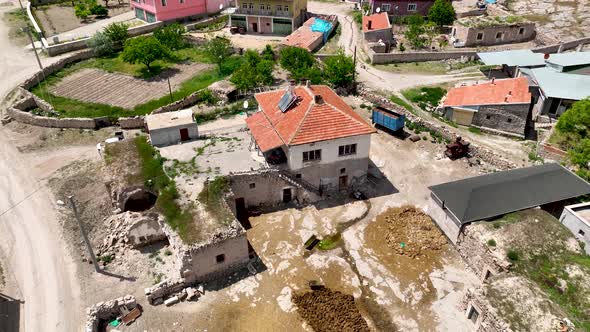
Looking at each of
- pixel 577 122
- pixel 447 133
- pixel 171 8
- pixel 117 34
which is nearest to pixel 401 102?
pixel 447 133

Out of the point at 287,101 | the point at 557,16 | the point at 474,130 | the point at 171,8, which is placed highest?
the point at 171,8

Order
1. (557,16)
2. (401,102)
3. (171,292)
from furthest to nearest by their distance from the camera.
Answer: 1. (557,16)
2. (401,102)
3. (171,292)

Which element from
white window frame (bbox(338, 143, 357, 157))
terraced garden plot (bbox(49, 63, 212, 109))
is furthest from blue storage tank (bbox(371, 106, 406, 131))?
terraced garden plot (bbox(49, 63, 212, 109))

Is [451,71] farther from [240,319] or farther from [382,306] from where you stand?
[240,319]

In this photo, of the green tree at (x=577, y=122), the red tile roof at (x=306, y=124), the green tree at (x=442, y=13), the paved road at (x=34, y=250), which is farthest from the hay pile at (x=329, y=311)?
the green tree at (x=442, y=13)

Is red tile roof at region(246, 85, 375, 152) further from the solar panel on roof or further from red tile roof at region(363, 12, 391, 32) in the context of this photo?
red tile roof at region(363, 12, 391, 32)

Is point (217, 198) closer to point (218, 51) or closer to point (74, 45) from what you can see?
point (218, 51)
